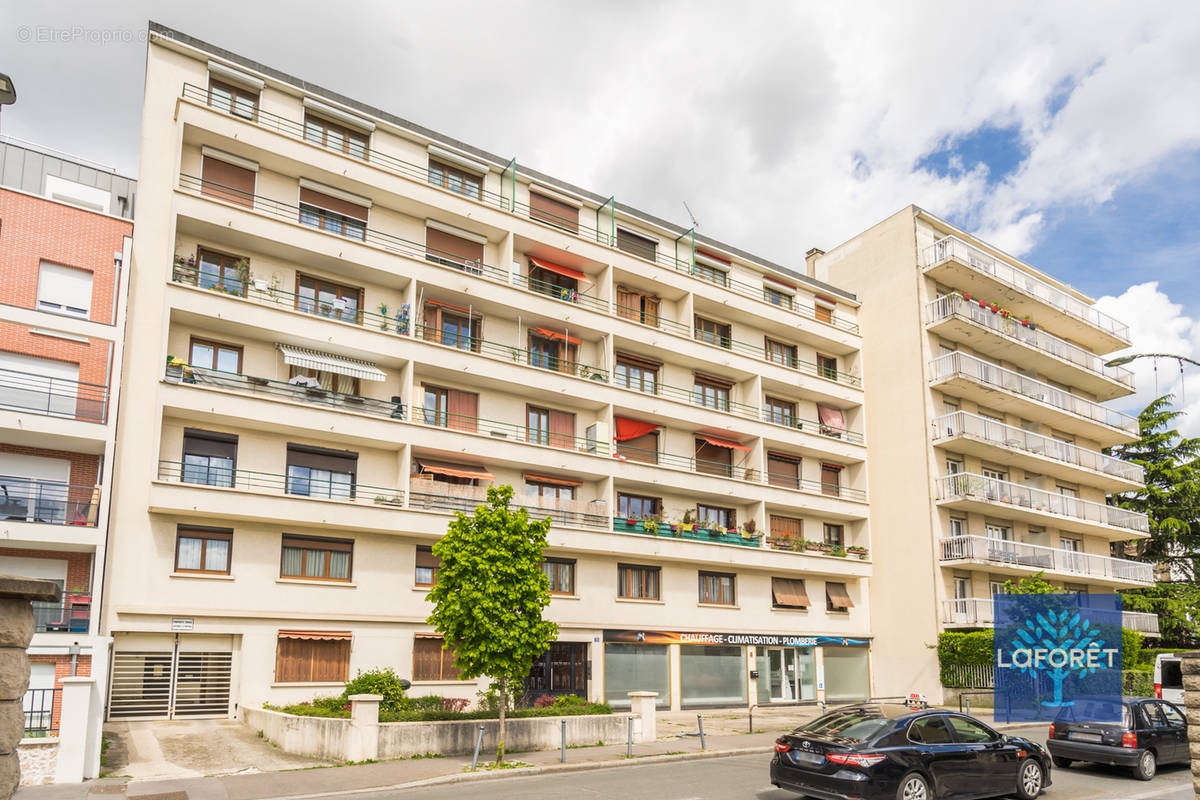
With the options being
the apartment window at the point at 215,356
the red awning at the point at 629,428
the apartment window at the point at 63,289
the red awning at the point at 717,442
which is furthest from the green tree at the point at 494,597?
the red awning at the point at 717,442

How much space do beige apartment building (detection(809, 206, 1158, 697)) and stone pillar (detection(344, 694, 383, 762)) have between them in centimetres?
2529

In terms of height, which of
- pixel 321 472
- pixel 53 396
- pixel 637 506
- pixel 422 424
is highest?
pixel 422 424

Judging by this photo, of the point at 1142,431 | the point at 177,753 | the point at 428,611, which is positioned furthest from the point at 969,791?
the point at 1142,431

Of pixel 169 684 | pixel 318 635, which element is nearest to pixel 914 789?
pixel 318 635

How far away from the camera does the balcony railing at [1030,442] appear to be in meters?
37.6

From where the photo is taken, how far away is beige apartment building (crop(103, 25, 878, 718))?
2394cm

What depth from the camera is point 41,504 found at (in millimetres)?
20703

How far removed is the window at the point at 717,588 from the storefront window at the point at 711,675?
5.74 feet

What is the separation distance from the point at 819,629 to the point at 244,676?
2285 cm

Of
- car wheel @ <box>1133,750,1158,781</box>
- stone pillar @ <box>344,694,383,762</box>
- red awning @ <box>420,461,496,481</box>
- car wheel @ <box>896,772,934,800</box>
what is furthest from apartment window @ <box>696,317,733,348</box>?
car wheel @ <box>896,772,934,800</box>

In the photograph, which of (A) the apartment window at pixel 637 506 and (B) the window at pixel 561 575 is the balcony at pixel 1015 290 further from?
(B) the window at pixel 561 575

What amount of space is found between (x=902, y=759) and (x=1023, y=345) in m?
33.0

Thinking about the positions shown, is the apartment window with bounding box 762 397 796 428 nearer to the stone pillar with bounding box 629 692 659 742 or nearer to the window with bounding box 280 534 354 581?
the stone pillar with bounding box 629 692 659 742
